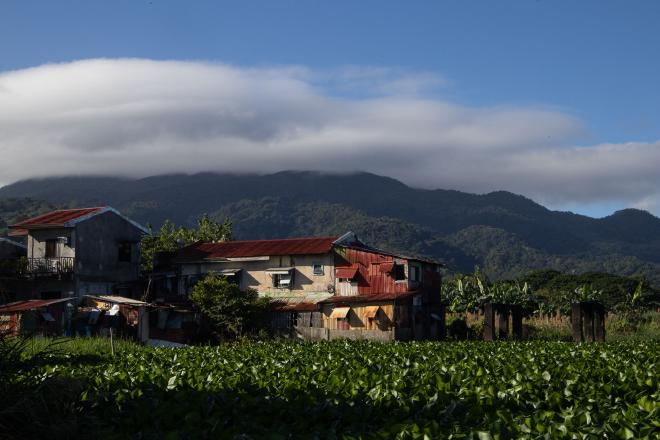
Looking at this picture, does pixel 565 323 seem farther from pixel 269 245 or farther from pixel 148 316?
pixel 148 316

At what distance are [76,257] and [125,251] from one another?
532cm

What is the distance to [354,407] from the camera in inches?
586

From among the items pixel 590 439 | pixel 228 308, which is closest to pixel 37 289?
pixel 228 308

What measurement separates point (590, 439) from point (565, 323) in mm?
45945

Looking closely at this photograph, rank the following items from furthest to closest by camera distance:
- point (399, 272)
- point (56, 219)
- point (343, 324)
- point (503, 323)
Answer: point (56, 219) → point (399, 272) → point (343, 324) → point (503, 323)

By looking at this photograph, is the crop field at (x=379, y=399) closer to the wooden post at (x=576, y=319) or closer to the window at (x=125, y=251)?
the wooden post at (x=576, y=319)

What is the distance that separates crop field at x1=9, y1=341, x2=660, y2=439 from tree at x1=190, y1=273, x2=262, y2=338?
27.3 metres

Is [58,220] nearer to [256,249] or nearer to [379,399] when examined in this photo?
[256,249]

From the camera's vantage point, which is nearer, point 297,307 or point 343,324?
point 343,324

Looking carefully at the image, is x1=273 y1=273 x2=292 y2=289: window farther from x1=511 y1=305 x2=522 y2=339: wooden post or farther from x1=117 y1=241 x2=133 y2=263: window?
x1=511 y1=305 x2=522 y2=339: wooden post

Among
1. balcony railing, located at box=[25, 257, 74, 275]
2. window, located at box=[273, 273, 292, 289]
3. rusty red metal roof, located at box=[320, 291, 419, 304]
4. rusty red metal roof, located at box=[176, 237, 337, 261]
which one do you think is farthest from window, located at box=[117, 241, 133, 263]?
rusty red metal roof, located at box=[320, 291, 419, 304]

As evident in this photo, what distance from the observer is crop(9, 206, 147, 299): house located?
183ft

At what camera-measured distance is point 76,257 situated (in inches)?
2201

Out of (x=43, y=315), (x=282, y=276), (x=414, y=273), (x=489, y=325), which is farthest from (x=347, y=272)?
(x=43, y=315)
